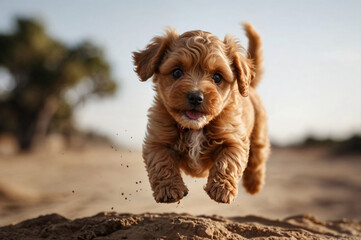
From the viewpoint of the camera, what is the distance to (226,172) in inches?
190

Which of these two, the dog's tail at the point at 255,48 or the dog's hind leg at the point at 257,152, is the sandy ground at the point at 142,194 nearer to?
the dog's hind leg at the point at 257,152

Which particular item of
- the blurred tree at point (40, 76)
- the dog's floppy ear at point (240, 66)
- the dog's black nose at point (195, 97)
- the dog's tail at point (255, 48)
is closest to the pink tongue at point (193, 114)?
the dog's black nose at point (195, 97)

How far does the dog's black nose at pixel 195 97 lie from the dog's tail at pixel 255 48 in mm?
2732

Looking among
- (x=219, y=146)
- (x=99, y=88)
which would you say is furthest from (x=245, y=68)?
(x=99, y=88)

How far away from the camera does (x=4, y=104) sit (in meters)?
28.1

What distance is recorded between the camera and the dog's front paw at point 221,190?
15.1 feet

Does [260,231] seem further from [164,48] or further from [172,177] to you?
[164,48]

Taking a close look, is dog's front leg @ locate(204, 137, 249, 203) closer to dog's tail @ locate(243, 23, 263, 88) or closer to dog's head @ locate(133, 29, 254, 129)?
dog's head @ locate(133, 29, 254, 129)

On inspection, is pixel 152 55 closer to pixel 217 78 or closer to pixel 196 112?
pixel 217 78

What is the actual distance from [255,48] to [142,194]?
21.2 feet

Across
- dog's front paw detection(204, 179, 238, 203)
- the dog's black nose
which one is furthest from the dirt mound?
the dog's black nose

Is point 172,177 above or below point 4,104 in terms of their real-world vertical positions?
below

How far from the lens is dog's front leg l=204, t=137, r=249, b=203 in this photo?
15.3ft

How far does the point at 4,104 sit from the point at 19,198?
18.9 meters
